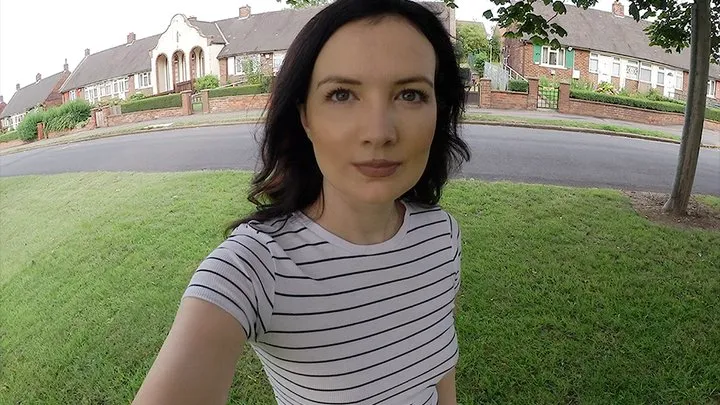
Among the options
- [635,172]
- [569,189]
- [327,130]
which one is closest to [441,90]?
[327,130]

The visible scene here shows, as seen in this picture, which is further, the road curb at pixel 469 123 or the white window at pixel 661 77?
the white window at pixel 661 77

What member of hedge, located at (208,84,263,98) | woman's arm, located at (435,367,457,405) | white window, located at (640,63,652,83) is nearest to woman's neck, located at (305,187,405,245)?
woman's arm, located at (435,367,457,405)

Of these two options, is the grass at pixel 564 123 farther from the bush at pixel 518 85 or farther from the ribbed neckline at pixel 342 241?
the ribbed neckline at pixel 342 241

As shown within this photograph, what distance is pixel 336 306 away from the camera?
0.63 metres

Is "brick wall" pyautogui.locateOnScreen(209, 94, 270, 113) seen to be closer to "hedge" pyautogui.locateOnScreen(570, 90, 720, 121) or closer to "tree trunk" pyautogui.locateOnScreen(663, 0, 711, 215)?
"hedge" pyautogui.locateOnScreen(570, 90, 720, 121)

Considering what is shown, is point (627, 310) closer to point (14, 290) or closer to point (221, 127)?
point (221, 127)

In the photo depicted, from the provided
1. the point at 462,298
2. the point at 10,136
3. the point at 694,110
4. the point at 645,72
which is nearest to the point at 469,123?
the point at 462,298

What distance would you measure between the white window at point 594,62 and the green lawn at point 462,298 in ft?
3.00

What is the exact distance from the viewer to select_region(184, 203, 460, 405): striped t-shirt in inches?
22.5

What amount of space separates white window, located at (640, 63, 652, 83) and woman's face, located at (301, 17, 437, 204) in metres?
2.78

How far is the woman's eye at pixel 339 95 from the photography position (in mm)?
623

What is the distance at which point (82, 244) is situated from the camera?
2.31 m

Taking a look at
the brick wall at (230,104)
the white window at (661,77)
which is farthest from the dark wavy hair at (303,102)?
the white window at (661,77)

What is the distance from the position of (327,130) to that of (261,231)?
148 millimetres
